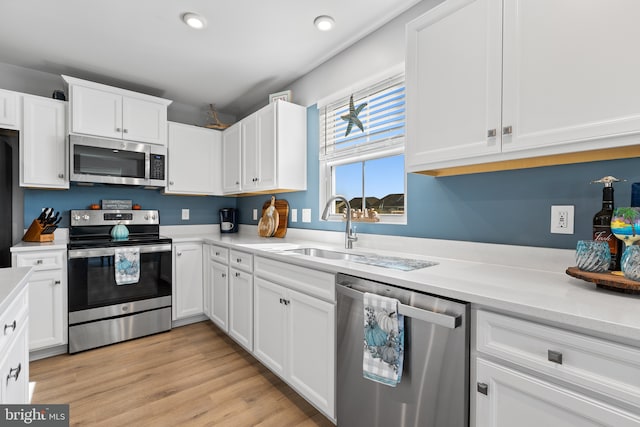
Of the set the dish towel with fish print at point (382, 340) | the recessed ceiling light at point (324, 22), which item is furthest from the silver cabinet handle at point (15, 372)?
the recessed ceiling light at point (324, 22)

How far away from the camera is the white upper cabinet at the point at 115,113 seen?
2.66m

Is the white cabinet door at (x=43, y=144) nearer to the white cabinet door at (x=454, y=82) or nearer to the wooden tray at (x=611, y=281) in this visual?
the white cabinet door at (x=454, y=82)

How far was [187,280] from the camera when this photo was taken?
10.1 ft

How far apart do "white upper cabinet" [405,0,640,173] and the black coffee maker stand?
9.13 feet

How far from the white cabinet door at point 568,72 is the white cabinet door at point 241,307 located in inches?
75.8

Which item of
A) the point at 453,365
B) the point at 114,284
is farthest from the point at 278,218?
the point at 453,365

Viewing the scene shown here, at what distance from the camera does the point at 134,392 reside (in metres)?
1.97

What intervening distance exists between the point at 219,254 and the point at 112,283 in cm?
93

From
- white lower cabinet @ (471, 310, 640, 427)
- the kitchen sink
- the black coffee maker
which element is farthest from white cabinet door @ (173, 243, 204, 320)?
white lower cabinet @ (471, 310, 640, 427)

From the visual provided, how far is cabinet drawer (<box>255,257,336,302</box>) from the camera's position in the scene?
1.59 m

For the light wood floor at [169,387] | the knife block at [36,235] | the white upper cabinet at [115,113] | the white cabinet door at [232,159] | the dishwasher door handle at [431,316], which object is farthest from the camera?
the white cabinet door at [232,159]

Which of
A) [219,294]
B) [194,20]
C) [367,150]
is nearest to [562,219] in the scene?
[367,150]

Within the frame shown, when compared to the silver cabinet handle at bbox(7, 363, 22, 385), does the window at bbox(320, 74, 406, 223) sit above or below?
above

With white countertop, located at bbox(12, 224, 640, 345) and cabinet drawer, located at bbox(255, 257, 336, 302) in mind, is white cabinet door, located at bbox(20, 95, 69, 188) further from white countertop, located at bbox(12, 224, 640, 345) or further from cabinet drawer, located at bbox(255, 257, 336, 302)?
cabinet drawer, located at bbox(255, 257, 336, 302)
